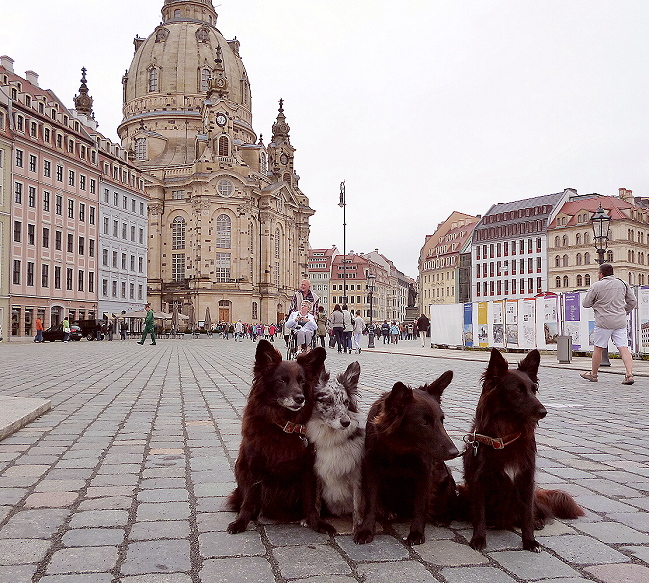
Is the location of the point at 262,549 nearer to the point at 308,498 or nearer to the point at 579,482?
the point at 308,498

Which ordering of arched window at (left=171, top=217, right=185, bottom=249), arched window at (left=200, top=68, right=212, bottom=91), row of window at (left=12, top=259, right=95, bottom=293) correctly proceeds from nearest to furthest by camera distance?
row of window at (left=12, top=259, right=95, bottom=293)
arched window at (left=171, top=217, right=185, bottom=249)
arched window at (left=200, top=68, right=212, bottom=91)

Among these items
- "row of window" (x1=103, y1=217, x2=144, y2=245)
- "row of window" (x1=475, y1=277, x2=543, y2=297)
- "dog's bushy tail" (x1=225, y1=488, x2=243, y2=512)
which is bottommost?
"dog's bushy tail" (x1=225, y1=488, x2=243, y2=512)

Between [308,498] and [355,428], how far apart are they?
1.61 ft

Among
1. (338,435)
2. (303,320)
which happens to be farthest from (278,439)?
(303,320)

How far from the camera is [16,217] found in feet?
163

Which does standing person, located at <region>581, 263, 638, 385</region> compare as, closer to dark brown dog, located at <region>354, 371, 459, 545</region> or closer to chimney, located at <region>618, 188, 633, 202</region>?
dark brown dog, located at <region>354, 371, 459, 545</region>

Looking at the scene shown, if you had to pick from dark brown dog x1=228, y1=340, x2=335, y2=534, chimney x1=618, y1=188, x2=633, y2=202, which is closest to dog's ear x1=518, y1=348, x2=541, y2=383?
dark brown dog x1=228, y1=340, x2=335, y2=534

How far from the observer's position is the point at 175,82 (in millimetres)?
94438

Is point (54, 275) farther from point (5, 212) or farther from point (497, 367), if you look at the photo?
point (497, 367)

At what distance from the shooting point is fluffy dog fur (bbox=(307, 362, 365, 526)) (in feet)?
12.0

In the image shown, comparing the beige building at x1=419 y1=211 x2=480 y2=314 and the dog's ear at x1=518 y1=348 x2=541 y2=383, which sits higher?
the beige building at x1=419 y1=211 x2=480 y2=314

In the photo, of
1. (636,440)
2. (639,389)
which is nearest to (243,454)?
(636,440)

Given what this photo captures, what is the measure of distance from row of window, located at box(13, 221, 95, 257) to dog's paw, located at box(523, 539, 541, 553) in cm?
5181

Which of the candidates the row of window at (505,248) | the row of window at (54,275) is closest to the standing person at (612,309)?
the row of window at (54,275)
